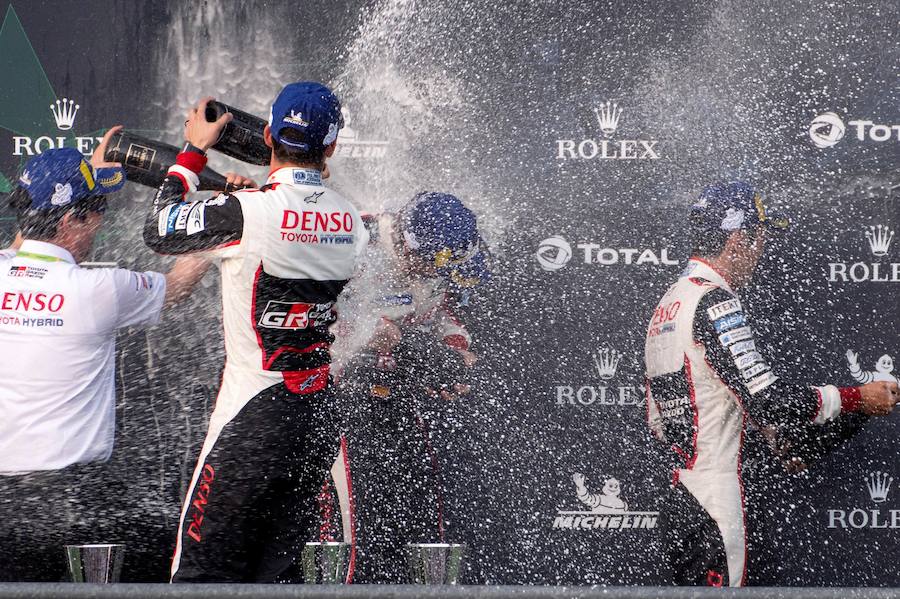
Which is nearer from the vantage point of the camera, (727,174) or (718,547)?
(718,547)

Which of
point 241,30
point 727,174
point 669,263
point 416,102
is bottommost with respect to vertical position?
point 669,263

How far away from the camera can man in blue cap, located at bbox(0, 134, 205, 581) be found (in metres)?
2.71

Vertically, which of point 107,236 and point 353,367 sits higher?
point 107,236

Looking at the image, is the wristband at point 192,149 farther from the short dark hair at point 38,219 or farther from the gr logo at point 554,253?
the gr logo at point 554,253

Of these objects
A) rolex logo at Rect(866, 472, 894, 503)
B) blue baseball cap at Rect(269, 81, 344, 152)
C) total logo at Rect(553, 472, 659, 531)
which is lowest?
total logo at Rect(553, 472, 659, 531)

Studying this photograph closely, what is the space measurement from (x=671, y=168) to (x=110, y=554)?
2253mm

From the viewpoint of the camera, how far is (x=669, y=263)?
3.71 metres

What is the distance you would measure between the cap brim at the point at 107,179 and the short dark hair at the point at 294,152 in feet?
1.94

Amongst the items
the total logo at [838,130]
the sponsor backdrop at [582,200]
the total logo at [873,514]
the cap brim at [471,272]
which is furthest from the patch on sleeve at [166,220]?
the total logo at [873,514]

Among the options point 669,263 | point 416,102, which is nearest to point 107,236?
point 416,102

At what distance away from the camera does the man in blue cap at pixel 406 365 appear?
12.0 feet

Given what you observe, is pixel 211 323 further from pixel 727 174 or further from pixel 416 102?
pixel 727 174

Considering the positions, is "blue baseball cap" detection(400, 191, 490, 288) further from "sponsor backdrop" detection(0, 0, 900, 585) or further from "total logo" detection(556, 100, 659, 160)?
→ "total logo" detection(556, 100, 659, 160)

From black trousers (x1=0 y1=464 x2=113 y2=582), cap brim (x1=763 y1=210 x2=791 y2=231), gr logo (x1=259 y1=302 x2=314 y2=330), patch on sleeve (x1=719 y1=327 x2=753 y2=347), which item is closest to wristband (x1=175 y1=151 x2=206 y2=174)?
gr logo (x1=259 y1=302 x2=314 y2=330)
